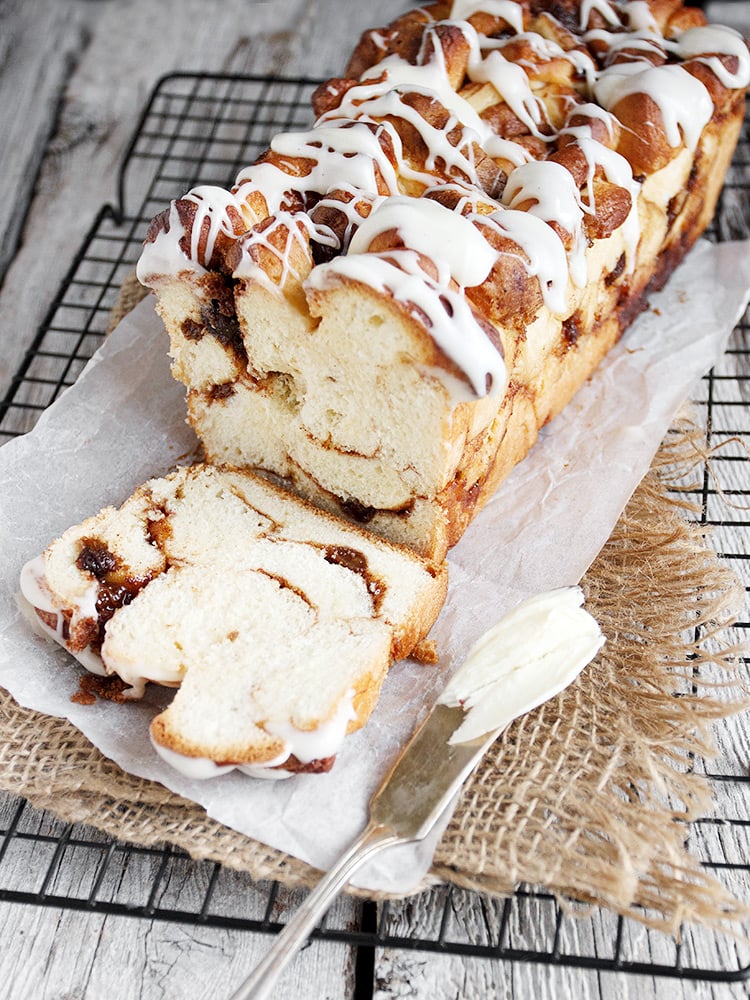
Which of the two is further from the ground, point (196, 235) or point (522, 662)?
point (196, 235)

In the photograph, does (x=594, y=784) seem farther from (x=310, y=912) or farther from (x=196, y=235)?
(x=196, y=235)

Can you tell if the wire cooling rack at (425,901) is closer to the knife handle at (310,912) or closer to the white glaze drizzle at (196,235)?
the knife handle at (310,912)

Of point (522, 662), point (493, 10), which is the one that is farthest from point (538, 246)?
point (493, 10)

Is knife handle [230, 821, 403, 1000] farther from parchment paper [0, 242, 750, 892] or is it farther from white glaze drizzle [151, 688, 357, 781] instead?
white glaze drizzle [151, 688, 357, 781]

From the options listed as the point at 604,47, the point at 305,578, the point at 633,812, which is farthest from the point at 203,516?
→ the point at 604,47

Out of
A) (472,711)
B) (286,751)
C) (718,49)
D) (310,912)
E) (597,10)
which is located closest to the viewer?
(310,912)

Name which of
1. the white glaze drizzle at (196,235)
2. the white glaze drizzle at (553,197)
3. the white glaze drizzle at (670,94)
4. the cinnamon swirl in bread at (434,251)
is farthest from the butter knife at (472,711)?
the white glaze drizzle at (670,94)

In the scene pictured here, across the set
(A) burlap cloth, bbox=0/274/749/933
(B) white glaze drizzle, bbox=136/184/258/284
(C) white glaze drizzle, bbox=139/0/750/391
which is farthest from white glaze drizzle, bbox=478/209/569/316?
(A) burlap cloth, bbox=0/274/749/933
